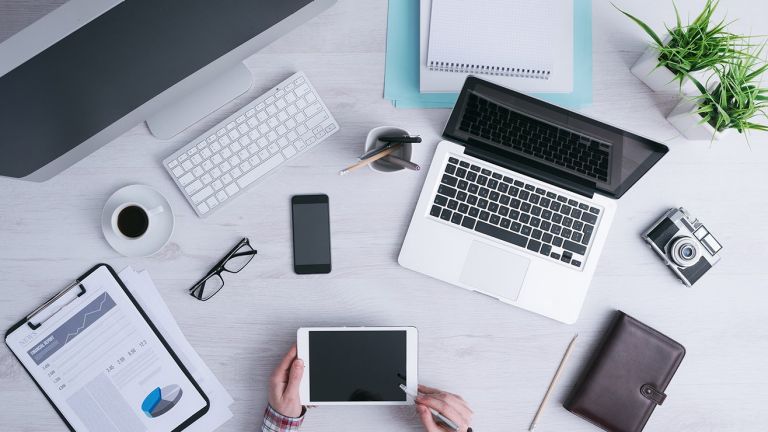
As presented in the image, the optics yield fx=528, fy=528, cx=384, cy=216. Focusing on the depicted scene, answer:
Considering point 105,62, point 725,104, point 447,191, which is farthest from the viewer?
point 447,191

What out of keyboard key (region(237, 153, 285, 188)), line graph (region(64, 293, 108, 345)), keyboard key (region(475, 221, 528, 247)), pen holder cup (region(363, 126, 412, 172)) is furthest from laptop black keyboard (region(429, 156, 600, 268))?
line graph (region(64, 293, 108, 345))

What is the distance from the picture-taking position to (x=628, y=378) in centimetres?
108

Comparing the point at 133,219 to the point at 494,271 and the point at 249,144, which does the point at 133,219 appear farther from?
the point at 494,271

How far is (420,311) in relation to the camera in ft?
3.67

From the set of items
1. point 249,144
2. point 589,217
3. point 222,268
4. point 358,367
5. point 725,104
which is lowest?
point 358,367

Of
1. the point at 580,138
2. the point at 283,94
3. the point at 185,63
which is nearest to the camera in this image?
the point at 185,63

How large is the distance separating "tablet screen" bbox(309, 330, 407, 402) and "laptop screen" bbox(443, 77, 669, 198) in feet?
1.40

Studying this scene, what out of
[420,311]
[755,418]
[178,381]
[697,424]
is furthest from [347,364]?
→ [755,418]

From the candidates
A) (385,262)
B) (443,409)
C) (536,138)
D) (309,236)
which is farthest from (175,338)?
(536,138)

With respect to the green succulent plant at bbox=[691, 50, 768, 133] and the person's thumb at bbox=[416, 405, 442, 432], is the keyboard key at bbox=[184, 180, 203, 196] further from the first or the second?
the green succulent plant at bbox=[691, 50, 768, 133]

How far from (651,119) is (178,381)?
3.76 ft

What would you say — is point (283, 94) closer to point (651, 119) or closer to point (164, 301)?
point (164, 301)

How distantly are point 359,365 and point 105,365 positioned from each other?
0.52 metres

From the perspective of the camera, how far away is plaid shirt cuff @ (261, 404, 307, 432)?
1051 millimetres
